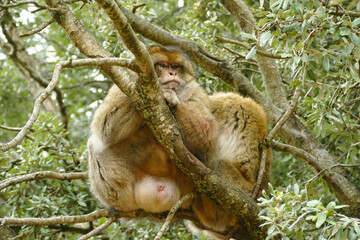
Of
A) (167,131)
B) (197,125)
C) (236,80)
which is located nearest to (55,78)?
(167,131)

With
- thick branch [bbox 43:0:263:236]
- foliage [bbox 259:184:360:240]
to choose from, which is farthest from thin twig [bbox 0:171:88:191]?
foliage [bbox 259:184:360:240]

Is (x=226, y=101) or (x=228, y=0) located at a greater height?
(x=228, y=0)

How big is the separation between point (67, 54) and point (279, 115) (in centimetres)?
415

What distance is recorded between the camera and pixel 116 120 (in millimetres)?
3736

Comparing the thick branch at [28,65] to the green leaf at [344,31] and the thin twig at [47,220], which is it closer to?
the thin twig at [47,220]

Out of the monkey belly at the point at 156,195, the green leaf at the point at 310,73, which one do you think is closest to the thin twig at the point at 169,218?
the monkey belly at the point at 156,195

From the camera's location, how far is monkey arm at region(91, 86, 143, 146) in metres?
3.73

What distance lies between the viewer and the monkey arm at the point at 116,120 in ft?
12.2

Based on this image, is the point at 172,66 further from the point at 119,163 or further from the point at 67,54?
the point at 67,54

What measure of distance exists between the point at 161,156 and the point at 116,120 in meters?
0.60

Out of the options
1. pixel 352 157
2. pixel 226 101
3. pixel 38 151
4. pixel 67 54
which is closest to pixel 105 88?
pixel 67 54

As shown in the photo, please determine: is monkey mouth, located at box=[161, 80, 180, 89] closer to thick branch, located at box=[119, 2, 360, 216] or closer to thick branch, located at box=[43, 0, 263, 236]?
thick branch, located at box=[43, 0, 263, 236]

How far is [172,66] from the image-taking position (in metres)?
4.25

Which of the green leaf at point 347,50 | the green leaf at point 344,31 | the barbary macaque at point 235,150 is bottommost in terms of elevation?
the barbary macaque at point 235,150
